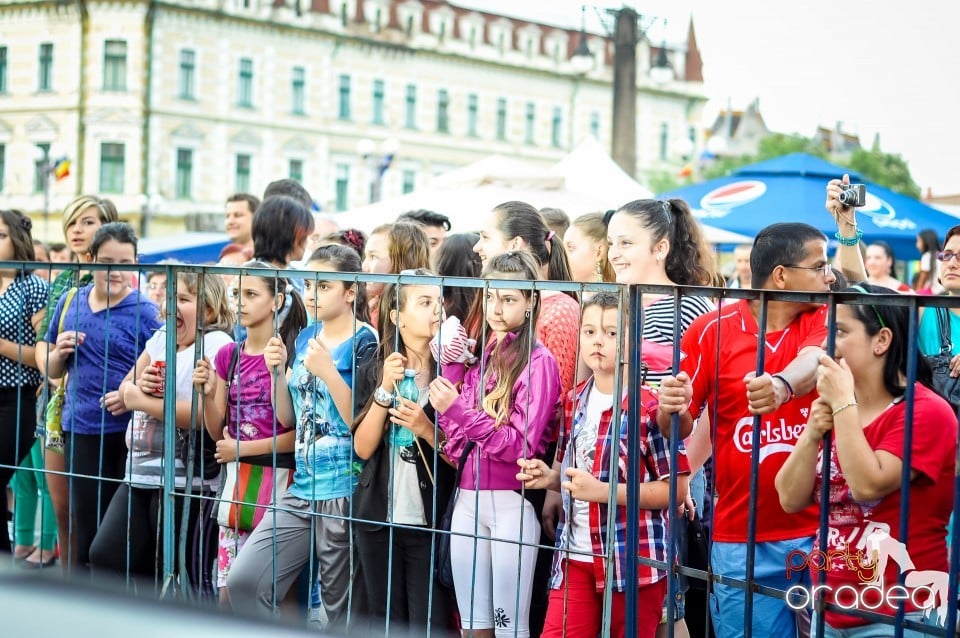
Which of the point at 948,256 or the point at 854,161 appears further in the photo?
the point at 854,161

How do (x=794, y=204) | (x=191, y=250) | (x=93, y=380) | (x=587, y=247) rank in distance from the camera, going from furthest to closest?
(x=191, y=250) < (x=794, y=204) < (x=93, y=380) < (x=587, y=247)

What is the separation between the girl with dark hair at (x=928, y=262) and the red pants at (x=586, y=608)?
516 centimetres

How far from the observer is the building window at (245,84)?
4966 cm

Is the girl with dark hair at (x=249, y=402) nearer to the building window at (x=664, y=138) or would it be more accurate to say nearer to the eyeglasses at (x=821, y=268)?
the eyeglasses at (x=821, y=268)

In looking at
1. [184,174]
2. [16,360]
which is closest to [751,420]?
[16,360]

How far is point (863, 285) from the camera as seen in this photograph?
3.83 metres

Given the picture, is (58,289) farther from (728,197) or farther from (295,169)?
(295,169)

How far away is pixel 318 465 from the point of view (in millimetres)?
4074

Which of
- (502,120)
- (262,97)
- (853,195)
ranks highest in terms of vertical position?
(502,120)

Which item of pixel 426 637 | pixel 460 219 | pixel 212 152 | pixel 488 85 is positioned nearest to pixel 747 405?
pixel 426 637

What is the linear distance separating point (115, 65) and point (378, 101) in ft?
39.0

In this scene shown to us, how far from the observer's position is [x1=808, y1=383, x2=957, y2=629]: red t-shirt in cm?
283

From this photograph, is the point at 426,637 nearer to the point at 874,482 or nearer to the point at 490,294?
the point at 490,294

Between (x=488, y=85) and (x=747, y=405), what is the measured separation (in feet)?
181
